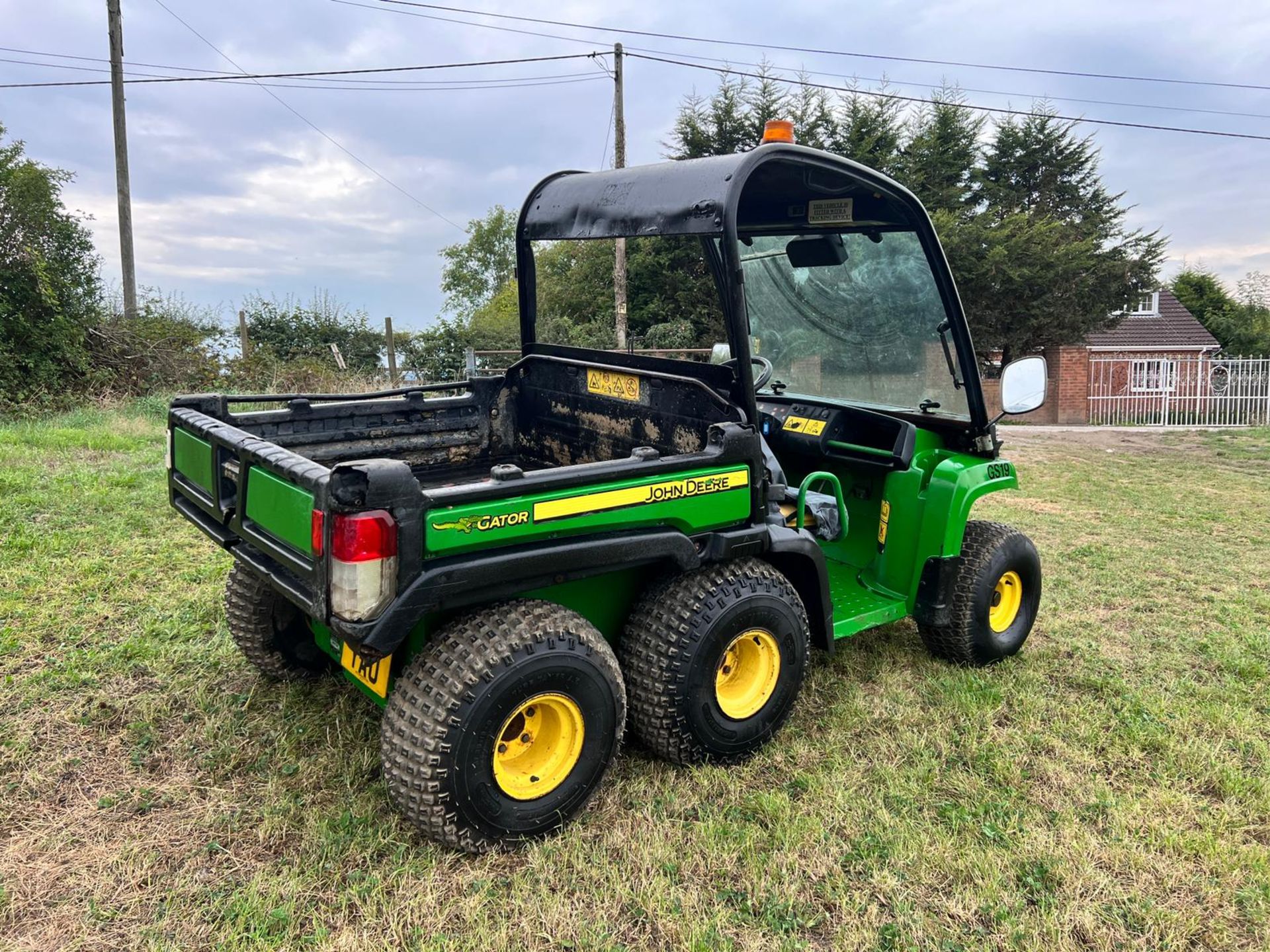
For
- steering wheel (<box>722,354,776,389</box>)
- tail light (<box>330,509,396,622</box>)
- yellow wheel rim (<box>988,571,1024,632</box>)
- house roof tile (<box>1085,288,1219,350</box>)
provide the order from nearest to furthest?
tail light (<box>330,509,396,622</box>) < steering wheel (<box>722,354,776,389</box>) < yellow wheel rim (<box>988,571,1024,632</box>) < house roof tile (<box>1085,288,1219,350</box>)

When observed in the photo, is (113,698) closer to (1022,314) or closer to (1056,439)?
(1056,439)

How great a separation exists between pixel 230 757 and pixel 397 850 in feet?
3.08

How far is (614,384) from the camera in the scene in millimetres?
3666

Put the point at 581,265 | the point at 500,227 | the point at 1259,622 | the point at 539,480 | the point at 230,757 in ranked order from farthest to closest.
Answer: the point at 500,227
the point at 581,265
the point at 1259,622
the point at 230,757
the point at 539,480

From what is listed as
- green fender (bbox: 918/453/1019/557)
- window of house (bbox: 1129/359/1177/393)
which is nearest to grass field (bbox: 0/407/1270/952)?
green fender (bbox: 918/453/1019/557)

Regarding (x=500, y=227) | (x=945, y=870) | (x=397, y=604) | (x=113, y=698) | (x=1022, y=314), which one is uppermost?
(x=500, y=227)

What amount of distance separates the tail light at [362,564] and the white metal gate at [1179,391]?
19.9 meters

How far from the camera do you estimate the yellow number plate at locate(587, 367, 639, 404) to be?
3561mm

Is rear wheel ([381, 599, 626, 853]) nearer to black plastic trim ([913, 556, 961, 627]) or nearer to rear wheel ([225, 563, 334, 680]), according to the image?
rear wheel ([225, 563, 334, 680])

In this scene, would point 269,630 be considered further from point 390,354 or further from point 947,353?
point 390,354

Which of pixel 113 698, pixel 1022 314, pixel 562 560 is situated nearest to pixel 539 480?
pixel 562 560

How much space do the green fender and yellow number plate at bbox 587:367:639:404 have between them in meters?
1.40

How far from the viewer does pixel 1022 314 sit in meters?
19.7

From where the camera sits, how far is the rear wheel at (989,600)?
3.98 meters
